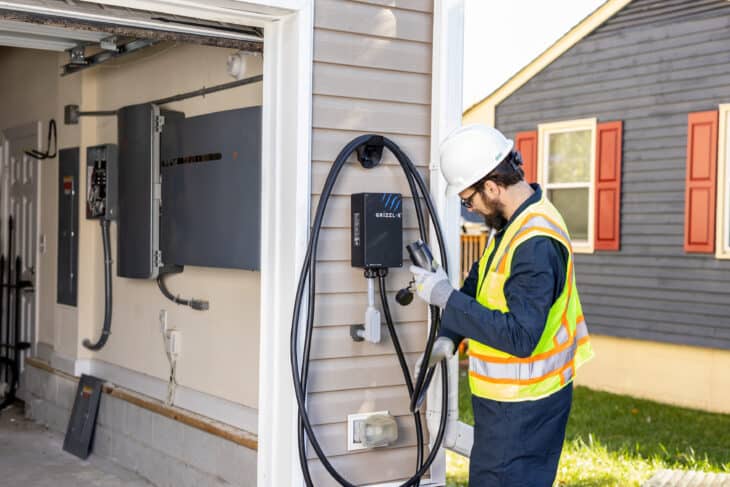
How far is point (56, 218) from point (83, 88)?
3.53 ft

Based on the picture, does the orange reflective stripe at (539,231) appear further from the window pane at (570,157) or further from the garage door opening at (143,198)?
the window pane at (570,157)

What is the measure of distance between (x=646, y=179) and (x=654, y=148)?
316mm

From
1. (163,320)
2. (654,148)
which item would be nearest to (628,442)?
(654,148)

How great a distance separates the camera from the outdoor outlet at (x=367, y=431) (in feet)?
12.1

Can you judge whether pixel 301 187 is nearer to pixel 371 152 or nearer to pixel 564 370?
pixel 371 152

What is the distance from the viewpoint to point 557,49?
9.90 meters

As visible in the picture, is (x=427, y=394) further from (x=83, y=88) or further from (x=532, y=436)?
(x=83, y=88)

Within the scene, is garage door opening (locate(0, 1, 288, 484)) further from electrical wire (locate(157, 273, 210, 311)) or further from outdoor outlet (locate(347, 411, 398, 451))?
outdoor outlet (locate(347, 411, 398, 451))

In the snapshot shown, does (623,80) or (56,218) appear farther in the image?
(623,80)

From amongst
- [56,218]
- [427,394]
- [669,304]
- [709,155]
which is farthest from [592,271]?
[427,394]

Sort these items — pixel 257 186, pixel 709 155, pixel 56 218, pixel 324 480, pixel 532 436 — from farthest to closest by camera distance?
1. pixel 709 155
2. pixel 56 218
3. pixel 257 186
4. pixel 324 480
5. pixel 532 436

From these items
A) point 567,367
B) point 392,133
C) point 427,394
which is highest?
point 392,133

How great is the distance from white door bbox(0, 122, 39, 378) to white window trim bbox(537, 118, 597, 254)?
5476 millimetres

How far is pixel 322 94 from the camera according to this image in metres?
3.61
